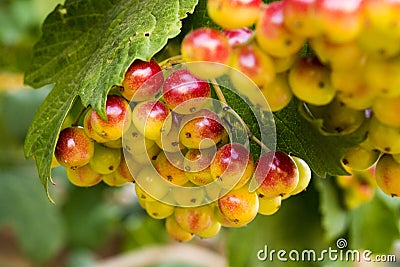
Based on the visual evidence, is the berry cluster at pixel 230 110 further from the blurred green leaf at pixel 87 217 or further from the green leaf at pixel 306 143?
the blurred green leaf at pixel 87 217

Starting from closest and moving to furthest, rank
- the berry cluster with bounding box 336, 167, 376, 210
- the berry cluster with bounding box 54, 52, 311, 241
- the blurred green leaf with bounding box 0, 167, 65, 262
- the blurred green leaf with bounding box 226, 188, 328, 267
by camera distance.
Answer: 1. the berry cluster with bounding box 54, 52, 311, 241
2. the berry cluster with bounding box 336, 167, 376, 210
3. the blurred green leaf with bounding box 226, 188, 328, 267
4. the blurred green leaf with bounding box 0, 167, 65, 262

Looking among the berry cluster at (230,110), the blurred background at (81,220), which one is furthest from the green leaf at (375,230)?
the berry cluster at (230,110)

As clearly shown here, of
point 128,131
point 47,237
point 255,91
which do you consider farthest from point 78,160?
point 47,237

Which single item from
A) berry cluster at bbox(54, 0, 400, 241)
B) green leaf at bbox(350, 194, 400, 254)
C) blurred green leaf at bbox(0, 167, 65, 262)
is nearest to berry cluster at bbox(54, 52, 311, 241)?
berry cluster at bbox(54, 0, 400, 241)

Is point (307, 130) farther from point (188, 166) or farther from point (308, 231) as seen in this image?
point (308, 231)

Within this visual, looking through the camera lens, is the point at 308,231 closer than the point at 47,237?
Yes

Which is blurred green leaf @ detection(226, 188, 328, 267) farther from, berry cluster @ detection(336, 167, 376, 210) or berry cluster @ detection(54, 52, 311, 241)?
berry cluster @ detection(54, 52, 311, 241)
